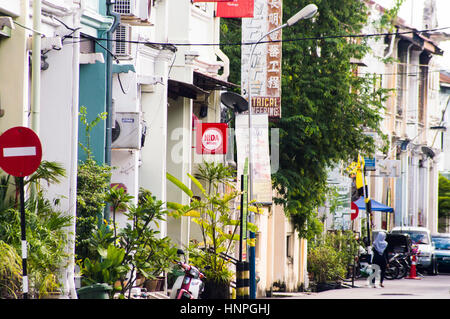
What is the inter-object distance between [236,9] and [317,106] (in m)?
5.09

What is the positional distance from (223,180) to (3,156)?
471 inches

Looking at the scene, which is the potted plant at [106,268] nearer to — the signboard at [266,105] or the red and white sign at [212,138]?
the red and white sign at [212,138]

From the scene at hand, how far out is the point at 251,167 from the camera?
22188 millimetres

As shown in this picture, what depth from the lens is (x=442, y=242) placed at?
42312 mm

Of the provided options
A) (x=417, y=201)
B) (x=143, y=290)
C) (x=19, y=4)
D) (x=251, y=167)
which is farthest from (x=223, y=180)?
(x=417, y=201)

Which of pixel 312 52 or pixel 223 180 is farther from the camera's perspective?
pixel 312 52

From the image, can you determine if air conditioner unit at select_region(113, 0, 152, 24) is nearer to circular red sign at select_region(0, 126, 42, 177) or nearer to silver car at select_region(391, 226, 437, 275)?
circular red sign at select_region(0, 126, 42, 177)

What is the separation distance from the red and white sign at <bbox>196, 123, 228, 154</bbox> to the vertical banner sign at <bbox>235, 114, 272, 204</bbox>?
481 millimetres

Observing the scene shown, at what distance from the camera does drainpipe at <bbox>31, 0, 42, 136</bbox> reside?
14711mm

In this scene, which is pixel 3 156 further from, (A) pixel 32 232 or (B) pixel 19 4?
(B) pixel 19 4

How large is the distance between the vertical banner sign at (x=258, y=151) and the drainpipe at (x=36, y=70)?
798cm

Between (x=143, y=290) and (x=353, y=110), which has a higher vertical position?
(x=353, y=110)

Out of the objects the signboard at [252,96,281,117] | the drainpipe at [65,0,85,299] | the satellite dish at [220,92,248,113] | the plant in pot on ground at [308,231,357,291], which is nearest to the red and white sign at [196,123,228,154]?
the satellite dish at [220,92,248,113]

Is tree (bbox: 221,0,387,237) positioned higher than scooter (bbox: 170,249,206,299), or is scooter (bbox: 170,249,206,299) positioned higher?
tree (bbox: 221,0,387,237)
